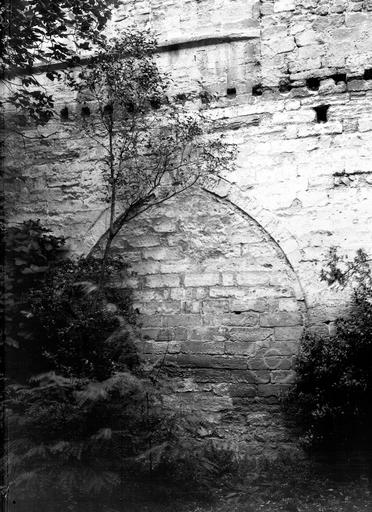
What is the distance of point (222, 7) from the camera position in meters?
5.66

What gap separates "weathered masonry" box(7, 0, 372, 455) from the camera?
5.20m

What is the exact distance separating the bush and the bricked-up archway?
0.36 m

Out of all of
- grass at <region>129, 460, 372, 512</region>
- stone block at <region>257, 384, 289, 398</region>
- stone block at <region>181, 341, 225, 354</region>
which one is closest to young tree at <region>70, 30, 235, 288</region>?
stone block at <region>181, 341, 225, 354</region>

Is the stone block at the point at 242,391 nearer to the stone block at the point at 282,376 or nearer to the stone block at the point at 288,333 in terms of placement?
the stone block at the point at 282,376

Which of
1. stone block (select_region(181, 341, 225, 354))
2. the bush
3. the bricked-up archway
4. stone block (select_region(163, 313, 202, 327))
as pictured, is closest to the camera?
the bush

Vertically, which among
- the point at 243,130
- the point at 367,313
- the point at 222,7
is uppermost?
the point at 222,7

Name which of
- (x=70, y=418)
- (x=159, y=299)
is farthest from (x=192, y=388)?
(x=70, y=418)

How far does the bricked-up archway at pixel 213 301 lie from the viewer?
17.3ft

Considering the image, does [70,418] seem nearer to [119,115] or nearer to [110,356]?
[110,356]

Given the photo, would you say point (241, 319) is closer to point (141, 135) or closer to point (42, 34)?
point (141, 135)

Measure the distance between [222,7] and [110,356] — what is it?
3.89 m

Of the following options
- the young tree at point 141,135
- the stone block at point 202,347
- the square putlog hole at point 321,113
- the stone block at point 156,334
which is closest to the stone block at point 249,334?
the stone block at point 202,347

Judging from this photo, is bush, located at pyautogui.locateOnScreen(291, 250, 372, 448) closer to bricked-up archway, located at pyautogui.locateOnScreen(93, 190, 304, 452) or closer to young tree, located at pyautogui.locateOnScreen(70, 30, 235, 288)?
bricked-up archway, located at pyautogui.locateOnScreen(93, 190, 304, 452)

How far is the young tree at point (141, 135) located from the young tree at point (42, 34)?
11.7 inches
